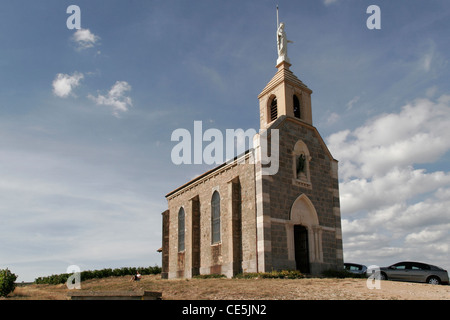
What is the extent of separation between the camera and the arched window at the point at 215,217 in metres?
25.0

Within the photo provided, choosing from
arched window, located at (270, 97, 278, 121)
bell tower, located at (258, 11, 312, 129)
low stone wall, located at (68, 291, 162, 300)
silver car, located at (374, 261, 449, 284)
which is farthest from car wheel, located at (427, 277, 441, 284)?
low stone wall, located at (68, 291, 162, 300)

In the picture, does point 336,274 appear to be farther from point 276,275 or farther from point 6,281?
point 6,281

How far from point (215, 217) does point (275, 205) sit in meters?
5.19

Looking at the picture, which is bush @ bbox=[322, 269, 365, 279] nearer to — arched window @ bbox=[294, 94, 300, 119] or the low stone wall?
arched window @ bbox=[294, 94, 300, 119]

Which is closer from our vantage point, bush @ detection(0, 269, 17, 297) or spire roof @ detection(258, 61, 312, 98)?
bush @ detection(0, 269, 17, 297)

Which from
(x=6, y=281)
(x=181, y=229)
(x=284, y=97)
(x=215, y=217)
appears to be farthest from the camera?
(x=181, y=229)

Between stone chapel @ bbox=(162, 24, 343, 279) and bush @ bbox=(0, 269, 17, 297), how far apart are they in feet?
36.1

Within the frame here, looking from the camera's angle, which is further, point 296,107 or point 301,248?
point 296,107

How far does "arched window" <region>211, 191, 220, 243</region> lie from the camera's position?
25.0m

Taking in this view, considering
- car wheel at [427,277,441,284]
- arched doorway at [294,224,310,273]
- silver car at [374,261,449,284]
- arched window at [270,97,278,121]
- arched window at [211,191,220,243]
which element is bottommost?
car wheel at [427,277,441,284]

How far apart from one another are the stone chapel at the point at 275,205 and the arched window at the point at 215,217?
7cm

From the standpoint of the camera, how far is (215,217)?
25.5 metres

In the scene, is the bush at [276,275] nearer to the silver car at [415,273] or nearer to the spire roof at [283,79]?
the silver car at [415,273]

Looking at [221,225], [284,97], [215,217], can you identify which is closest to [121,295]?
[221,225]
